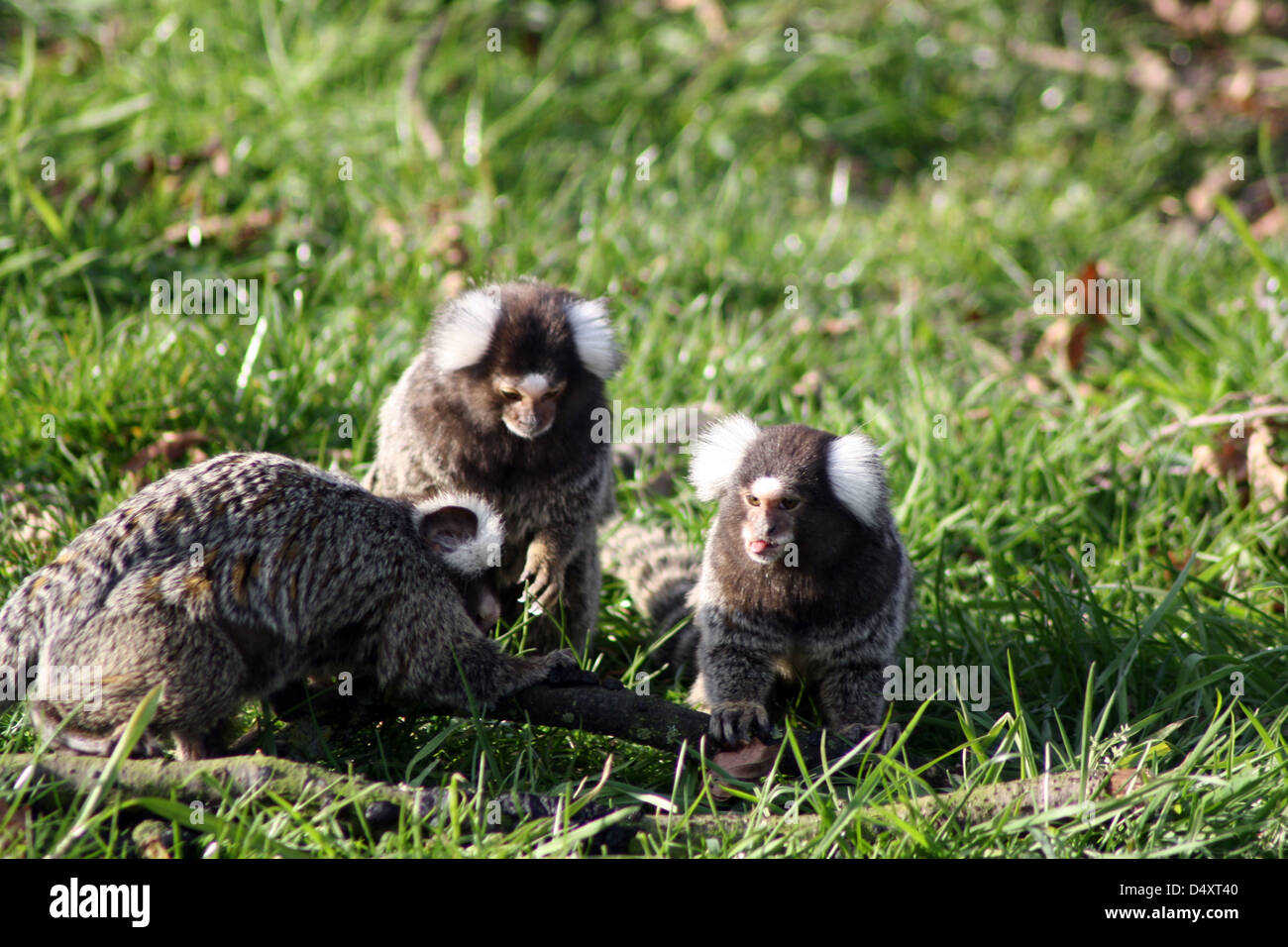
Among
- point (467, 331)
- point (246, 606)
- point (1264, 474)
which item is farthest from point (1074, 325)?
point (246, 606)

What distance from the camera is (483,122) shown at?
786 cm

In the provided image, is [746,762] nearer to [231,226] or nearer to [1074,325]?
[1074,325]

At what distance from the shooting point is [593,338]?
460 centimetres

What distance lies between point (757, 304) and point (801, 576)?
3211 mm

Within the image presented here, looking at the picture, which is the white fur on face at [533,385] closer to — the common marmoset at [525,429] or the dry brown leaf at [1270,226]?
the common marmoset at [525,429]

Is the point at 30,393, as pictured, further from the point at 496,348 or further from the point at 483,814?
the point at 483,814

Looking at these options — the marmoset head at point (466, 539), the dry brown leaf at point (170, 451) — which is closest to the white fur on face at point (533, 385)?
the marmoset head at point (466, 539)

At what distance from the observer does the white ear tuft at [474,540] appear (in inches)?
157

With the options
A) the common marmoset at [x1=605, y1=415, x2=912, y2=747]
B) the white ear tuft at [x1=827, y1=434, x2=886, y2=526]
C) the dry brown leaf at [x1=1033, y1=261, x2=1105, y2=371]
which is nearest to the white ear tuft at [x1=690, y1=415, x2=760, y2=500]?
the common marmoset at [x1=605, y1=415, x2=912, y2=747]

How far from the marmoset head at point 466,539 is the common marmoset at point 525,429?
0.44 m

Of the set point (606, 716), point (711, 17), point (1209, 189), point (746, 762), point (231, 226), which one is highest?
point (711, 17)

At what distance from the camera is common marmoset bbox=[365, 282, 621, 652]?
4.48 m
